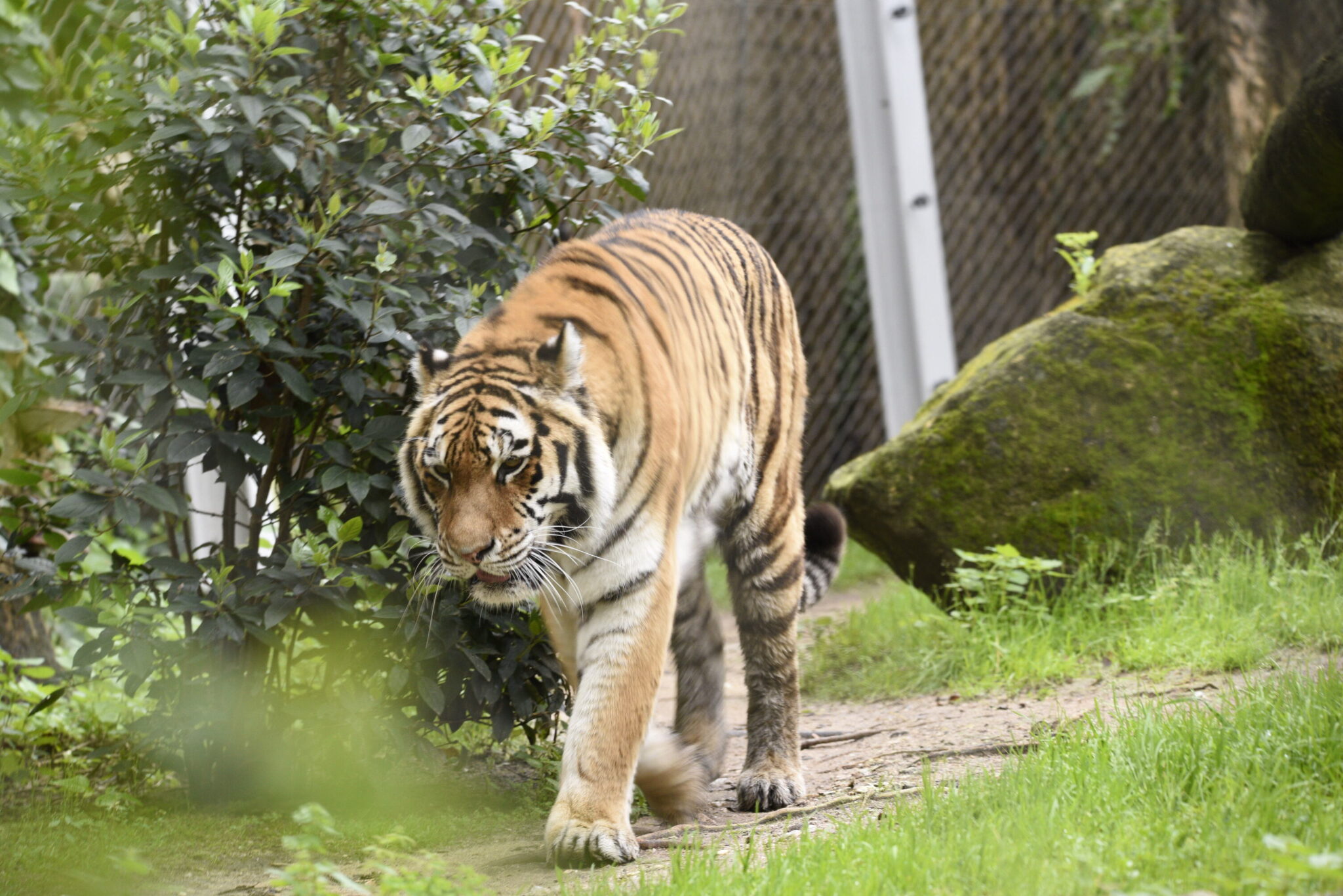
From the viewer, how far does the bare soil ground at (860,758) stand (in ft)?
8.97

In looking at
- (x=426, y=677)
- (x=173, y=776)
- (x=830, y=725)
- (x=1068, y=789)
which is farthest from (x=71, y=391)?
(x=1068, y=789)

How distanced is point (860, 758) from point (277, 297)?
2070mm

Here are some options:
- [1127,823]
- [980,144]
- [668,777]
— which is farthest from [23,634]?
[980,144]

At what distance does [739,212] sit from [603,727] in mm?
4782

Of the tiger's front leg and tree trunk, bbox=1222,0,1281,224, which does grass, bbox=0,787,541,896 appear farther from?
tree trunk, bbox=1222,0,1281,224

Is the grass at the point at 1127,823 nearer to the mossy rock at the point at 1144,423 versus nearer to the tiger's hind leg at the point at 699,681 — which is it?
the tiger's hind leg at the point at 699,681

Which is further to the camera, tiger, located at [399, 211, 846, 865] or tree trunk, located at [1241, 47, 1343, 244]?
tree trunk, located at [1241, 47, 1343, 244]

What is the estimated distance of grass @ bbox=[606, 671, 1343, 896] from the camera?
206 cm

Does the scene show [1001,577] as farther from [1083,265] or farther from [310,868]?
[310,868]

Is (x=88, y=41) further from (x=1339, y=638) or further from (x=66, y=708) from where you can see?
(x=1339, y=638)

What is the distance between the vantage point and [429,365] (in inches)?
116

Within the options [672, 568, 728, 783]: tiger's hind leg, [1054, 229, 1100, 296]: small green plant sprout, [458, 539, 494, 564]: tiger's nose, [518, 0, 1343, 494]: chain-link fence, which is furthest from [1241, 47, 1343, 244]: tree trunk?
[518, 0, 1343, 494]: chain-link fence

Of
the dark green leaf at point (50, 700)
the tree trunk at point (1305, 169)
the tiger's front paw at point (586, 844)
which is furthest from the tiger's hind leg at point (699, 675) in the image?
the tree trunk at point (1305, 169)

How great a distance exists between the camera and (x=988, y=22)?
25.2 ft
